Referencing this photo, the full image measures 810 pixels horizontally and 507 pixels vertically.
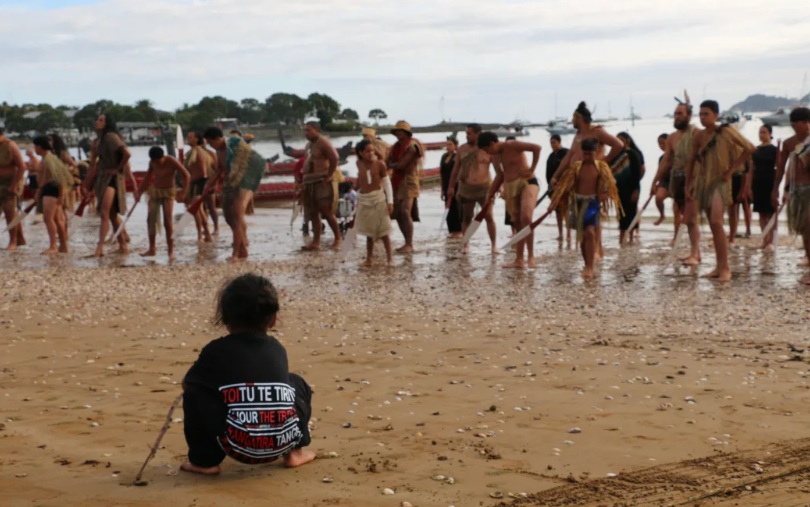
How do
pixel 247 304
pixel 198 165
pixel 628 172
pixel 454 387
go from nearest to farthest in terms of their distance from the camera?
pixel 247 304, pixel 454 387, pixel 628 172, pixel 198 165

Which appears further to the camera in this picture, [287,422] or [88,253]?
[88,253]

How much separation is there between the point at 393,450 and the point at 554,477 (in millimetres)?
793

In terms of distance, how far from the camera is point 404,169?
14.7 metres

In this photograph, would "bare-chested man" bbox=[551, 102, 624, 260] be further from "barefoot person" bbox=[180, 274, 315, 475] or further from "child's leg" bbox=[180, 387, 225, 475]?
"child's leg" bbox=[180, 387, 225, 475]

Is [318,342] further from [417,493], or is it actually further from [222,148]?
[222,148]

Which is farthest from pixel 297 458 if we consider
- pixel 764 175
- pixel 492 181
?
pixel 764 175

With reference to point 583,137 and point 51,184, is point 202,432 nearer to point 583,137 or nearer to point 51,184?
point 583,137

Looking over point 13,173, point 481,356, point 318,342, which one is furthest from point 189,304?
point 13,173

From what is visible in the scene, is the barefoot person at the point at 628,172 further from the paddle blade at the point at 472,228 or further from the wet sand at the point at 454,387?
the wet sand at the point at 454,387

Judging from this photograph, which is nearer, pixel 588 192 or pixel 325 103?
pixel 588 192

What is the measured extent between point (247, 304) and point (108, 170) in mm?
10613

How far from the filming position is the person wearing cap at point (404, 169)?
48.0 ft

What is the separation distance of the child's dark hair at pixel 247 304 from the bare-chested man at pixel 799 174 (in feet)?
23.4

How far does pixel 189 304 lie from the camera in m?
9.87
